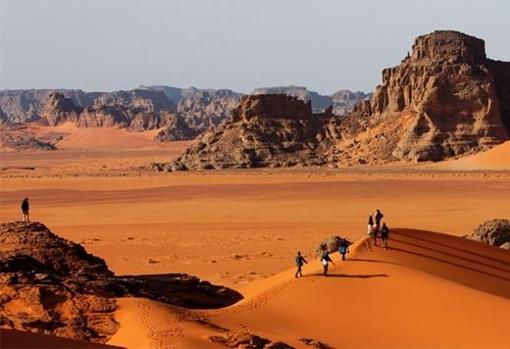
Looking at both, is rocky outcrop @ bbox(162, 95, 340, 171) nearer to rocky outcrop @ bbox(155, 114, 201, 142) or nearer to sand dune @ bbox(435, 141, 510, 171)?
sand dune @ bbox(435, 141, 510, 171)

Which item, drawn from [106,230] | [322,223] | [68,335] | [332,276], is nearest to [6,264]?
[68,335]

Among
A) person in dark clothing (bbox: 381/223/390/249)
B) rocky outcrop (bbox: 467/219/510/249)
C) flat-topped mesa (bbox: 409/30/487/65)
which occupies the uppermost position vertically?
flat-topped mesa (bbox: 409/30/487/65)

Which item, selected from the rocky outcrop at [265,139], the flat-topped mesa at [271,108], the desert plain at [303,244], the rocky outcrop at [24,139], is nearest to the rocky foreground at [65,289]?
the desert plain at [303,244]

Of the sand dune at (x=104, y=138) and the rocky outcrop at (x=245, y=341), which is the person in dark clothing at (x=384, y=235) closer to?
the rocky outcrop at (x=245, y=341)

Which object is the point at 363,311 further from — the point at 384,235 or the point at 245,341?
the point at 384,235

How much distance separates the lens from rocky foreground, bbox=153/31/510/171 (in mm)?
61188

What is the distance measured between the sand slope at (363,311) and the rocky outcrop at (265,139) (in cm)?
5032

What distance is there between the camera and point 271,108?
71.8 metres

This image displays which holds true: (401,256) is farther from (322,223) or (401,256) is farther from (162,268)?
(322,223)

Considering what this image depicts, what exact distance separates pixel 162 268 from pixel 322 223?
10.4m

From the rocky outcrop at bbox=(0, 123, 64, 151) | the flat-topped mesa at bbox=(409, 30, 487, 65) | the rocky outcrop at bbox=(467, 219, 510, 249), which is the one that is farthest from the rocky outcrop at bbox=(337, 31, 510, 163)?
the rocky outcrop at bbox=(0, 123, 64, 151)

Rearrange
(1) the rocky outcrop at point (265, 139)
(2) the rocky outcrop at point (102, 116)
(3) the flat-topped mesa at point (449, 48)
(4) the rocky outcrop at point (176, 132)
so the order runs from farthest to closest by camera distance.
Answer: (2) the rocky outcrop at point (102, 116)
(4) the rocky outcrop at point (176, 132)
(1) the rocky outcrop at point (265, 139)
(3) the flat-topped mesa at point (449, 48)

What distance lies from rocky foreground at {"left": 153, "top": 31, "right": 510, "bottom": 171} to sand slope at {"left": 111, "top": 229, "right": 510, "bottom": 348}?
47.0 m

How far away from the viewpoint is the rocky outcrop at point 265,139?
6556 cm
